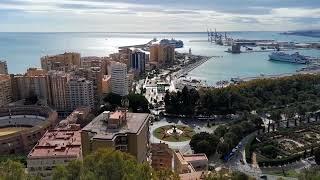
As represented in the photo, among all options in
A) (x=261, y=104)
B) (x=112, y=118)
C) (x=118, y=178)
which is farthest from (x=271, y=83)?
(x=118, y=178)

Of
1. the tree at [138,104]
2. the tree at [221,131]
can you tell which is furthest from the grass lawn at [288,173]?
the tree at [138,104]

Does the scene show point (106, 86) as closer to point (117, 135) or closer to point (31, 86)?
point (31, 86)

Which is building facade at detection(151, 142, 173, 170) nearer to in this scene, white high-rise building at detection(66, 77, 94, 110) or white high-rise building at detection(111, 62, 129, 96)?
white high-rise building at detection(66, 77, 94, 110)

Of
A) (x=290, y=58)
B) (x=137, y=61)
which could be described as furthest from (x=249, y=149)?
(x=290, y=58)

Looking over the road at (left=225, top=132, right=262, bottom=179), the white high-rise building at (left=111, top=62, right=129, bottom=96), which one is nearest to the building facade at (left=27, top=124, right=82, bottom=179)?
the road at (left=225, top=132, right=262, bottom=179)

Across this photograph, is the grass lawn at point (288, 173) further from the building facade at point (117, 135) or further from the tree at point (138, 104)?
the tree at point (138, 104)

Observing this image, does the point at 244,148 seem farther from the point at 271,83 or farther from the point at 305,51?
the point at 305,51
